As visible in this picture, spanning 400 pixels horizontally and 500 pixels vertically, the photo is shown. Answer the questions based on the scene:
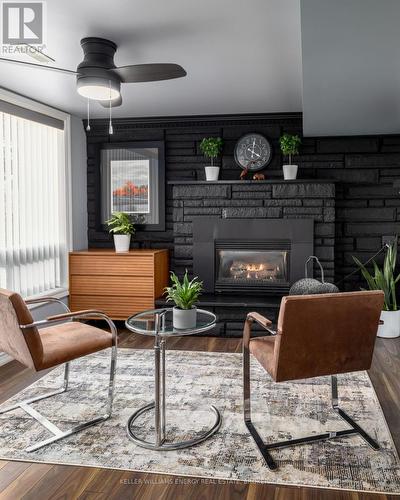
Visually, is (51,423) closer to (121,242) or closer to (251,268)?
(121,242)

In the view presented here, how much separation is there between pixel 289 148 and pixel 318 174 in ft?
1.59

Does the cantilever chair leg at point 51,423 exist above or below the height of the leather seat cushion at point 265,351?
below

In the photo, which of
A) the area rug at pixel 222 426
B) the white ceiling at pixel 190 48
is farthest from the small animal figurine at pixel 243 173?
the area rug at pixel 222 426

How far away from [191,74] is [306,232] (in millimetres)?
2125

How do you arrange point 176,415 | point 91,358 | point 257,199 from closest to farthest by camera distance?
point 176,415
point 91,358
point 257,199

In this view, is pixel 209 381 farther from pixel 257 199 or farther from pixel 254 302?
pixel 257 199

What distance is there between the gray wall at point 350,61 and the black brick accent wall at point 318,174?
0.76 m

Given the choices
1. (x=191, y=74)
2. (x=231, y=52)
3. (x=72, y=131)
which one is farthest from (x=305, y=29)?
(x=72, y=131)

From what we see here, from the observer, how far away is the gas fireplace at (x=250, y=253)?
5.09m

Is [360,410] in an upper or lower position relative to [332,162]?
lower

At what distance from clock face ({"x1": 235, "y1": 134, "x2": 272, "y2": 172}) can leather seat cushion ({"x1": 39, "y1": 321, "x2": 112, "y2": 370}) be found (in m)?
2.92

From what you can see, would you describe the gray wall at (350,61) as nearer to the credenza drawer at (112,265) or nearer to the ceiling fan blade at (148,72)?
the ceiling fan blade at (148,72)

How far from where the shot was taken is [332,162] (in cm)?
523

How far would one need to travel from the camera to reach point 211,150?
5.24 metres
